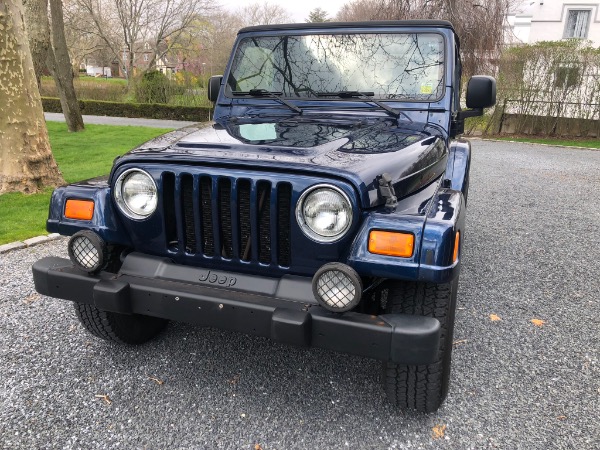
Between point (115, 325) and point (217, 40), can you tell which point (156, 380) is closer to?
point (115, 325)

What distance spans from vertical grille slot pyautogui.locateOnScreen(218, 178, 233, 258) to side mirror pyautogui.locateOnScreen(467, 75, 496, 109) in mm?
2001

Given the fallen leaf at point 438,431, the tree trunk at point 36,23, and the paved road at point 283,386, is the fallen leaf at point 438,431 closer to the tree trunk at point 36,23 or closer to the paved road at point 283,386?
the paved road at point 283,386

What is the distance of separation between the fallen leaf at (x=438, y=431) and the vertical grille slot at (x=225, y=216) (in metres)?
1.23

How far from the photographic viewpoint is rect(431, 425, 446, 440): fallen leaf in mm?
2148

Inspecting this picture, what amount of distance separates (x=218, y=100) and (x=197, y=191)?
5.13ft

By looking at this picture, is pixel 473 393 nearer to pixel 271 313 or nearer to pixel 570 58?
pixel 271 313

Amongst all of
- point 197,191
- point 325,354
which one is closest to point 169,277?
point 197,191

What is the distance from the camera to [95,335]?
2.69 meters

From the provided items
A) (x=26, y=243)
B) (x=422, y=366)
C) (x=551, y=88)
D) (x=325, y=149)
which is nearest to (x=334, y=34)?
(x=325, y=149)

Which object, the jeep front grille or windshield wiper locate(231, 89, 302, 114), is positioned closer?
the jeep front grille

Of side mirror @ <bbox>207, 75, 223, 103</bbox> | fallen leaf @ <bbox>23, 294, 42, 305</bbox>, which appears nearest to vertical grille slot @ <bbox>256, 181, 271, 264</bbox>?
side mirror @ <bbox>207, 75, 223, 103</bbox>

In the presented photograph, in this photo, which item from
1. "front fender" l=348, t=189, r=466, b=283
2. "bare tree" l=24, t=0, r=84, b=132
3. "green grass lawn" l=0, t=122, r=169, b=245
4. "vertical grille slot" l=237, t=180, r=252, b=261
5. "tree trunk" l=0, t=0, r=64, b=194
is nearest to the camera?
"front fender" l=348, t=189, r=466, b=283

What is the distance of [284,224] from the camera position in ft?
6.56

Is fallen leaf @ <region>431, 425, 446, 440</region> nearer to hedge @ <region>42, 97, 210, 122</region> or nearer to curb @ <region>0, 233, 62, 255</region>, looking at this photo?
curb @ <region>0, 233, 62, 255</region>
